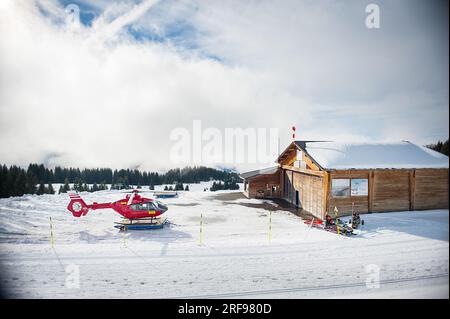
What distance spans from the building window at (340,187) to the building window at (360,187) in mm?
361

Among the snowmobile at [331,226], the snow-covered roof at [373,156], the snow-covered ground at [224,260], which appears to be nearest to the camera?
the snow-covered ground at [224,260]

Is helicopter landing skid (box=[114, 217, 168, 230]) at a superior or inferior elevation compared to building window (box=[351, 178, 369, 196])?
inferior

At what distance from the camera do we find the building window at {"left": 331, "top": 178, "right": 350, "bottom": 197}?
537 inches

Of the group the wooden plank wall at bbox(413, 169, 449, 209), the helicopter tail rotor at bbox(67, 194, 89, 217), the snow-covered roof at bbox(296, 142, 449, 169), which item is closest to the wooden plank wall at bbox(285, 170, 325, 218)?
the snow-covered roof at bbox(296, 142, 449, 169)

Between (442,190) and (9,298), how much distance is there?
66.7ft

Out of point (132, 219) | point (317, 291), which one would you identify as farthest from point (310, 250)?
point (132, 219)

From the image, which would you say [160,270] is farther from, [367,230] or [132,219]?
[367,230]

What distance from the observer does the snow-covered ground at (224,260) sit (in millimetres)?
6734

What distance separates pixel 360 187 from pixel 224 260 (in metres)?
9.73

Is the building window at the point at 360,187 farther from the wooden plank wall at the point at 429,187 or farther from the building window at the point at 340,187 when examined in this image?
the wooden plank wall at the point at 429,187

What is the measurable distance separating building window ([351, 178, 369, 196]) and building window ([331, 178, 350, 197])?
36cm

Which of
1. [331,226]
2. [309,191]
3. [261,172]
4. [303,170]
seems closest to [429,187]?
[309,191]

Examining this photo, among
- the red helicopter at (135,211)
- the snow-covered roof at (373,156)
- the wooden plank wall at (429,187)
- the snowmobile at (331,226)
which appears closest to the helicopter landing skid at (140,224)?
the red helicopter at (135,211)

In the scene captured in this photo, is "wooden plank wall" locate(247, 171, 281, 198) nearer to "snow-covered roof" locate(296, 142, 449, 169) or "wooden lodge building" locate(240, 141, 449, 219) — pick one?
"wooden lodge building" locate(240, 141, 449, 219)
